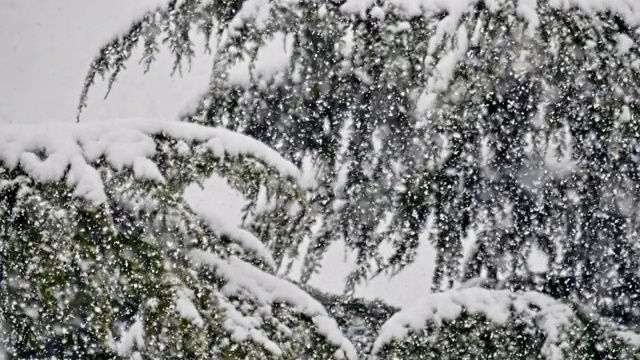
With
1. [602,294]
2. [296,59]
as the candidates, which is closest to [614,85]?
[602,294]

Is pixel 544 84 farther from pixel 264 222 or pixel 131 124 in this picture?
pixel 131 124

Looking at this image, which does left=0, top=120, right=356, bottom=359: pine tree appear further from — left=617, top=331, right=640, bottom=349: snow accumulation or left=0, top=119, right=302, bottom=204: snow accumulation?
left=617, top=331, right=640, bottom=349: snow accumulation

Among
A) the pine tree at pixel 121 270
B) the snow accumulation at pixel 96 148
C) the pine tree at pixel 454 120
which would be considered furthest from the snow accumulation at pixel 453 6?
the pine tree at pixel 121 270

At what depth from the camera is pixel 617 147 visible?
6.74 feet

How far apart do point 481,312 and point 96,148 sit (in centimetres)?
86

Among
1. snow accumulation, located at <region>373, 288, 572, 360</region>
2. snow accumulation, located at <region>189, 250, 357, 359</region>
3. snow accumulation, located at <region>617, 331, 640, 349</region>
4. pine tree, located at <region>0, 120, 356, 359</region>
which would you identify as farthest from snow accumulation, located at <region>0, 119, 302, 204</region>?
snow accumulation, located at <region>617, 331, 640, 349</region>

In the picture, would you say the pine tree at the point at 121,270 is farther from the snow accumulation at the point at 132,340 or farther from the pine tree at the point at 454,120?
the pine tree at the point at 454,120

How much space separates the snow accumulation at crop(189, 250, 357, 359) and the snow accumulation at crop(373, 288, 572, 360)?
32 cm

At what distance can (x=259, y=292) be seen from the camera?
1.32m

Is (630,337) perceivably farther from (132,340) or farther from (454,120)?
(132,340)

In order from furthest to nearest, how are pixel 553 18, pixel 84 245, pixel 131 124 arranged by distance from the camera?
1. pixel 553 18
2. pixel 131 124
3. pixel 84 245

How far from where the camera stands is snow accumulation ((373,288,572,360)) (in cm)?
169

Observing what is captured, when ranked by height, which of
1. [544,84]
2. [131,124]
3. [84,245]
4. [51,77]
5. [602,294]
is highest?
[51,77]

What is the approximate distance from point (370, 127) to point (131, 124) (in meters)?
0.82
